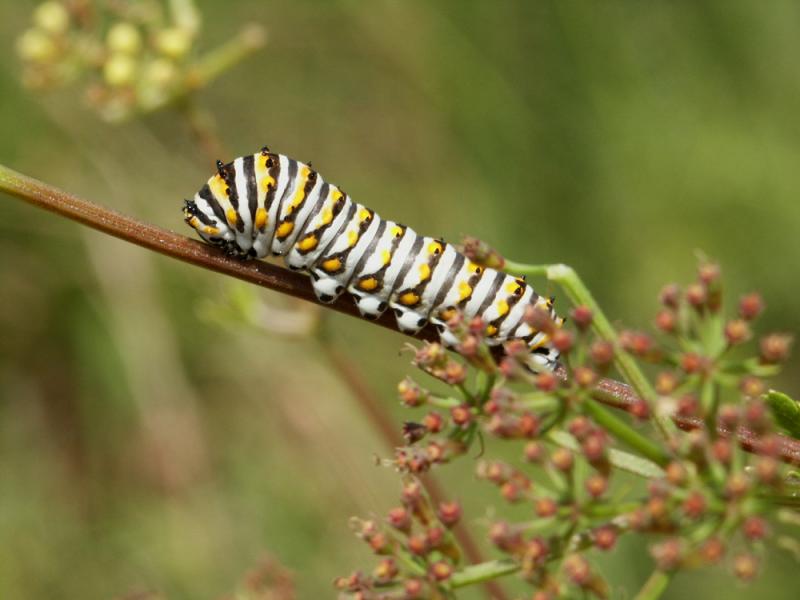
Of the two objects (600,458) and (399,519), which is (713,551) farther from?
(399,519)

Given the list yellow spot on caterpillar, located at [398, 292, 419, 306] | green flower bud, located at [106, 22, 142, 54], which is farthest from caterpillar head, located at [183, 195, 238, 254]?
green flower bud, located at [106, 22, 142, 54]

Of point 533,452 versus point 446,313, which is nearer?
point 533,452

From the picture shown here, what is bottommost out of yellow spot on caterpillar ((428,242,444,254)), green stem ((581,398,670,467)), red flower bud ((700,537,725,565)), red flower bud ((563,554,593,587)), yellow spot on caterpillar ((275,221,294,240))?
red flower bud ((563,554,593,587))

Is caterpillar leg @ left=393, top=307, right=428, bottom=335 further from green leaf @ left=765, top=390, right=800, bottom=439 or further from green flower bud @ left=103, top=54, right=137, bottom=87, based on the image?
green flower bud @ left=103, top=54, right=137, bottom=87

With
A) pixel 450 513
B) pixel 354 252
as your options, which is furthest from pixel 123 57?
pixel 450 513

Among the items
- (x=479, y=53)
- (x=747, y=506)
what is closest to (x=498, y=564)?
(x=747, y=506)

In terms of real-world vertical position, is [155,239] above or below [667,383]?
below
